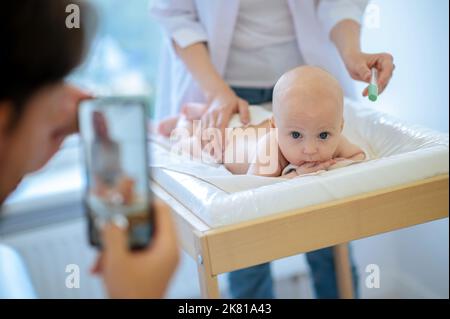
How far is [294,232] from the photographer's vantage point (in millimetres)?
620

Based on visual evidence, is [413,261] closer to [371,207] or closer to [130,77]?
[371,207]

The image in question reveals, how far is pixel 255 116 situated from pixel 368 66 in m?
0.13

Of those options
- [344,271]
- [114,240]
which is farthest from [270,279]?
[114,240]

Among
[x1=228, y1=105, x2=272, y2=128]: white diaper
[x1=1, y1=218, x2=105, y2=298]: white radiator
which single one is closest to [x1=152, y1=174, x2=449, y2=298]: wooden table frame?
[x1=228, y1=105, x2=272, y2=128]: white diaper

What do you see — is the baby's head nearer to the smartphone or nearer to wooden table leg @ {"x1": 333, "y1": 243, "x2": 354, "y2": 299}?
the smartphone

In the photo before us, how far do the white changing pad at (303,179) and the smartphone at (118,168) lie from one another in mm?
242

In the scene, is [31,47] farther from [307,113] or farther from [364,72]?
[364,72]

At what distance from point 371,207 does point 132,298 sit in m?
0.36

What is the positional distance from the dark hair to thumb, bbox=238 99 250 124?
1.18ft

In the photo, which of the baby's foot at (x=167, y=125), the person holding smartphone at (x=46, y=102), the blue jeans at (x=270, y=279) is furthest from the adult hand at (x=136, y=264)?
the blue jeans at (x=270, y=279)

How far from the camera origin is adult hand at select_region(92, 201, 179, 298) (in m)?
0.33

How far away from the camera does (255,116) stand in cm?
66
